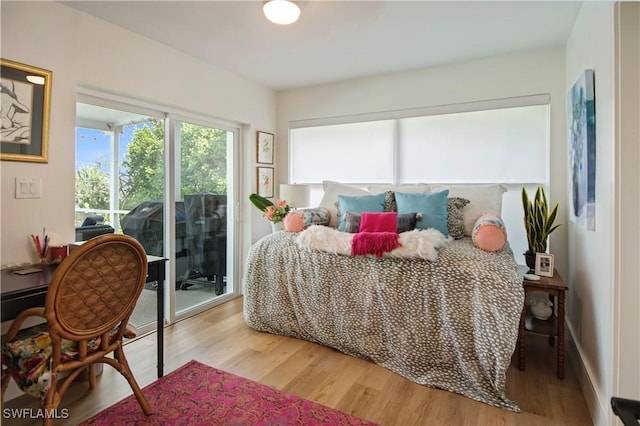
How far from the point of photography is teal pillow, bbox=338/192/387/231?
9.85ft

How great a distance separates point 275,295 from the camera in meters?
2.79

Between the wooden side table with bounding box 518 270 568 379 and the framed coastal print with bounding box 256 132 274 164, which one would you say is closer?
the wooden side table with bounding box 518 270 568 379

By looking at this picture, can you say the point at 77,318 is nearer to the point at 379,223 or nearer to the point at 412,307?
the point at 412,307

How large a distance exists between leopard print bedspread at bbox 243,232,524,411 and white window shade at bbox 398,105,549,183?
1034mm

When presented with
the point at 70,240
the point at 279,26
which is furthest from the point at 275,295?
the point at 279,26

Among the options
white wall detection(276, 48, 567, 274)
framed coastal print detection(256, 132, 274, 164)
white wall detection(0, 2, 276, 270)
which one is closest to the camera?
white wall detection(0, 2, 276, 270)

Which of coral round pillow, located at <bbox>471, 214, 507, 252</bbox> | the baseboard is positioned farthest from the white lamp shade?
the baseboard

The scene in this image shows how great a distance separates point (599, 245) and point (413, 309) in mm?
1050

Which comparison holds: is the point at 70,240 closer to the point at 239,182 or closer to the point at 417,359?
the point at 239,182

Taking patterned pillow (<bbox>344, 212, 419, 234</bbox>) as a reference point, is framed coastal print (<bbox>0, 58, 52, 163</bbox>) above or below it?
above

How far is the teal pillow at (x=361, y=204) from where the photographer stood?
300 centimetres

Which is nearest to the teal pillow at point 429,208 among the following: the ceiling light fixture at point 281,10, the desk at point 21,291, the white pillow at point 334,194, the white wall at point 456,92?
the white pillow at point 334,194

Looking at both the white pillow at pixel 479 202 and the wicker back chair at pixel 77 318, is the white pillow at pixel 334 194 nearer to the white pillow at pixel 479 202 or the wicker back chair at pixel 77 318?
the white pillow at pixel 479 202

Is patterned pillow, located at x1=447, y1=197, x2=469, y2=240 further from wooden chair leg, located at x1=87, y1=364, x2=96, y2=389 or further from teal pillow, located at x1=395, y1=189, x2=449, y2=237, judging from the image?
wooden chair leg, located at x1=87, y1=364, x2=96, y2=389
